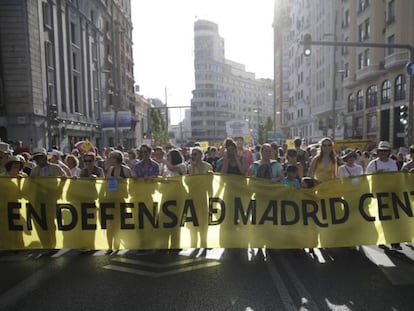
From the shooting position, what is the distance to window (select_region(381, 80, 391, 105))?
1292 inches

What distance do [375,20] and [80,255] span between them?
34761 millimetres

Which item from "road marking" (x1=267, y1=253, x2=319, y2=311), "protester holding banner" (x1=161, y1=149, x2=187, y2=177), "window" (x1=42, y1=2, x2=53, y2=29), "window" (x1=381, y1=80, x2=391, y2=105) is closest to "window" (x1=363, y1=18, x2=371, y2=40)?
"window" (x1=381, y1=80, x2=391, y2=105)

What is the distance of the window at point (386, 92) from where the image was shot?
3281cm

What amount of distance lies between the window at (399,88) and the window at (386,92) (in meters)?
1.44

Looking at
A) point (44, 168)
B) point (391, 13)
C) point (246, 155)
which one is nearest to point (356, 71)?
point (391, 13)

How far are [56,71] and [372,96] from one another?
A: 1111 inches

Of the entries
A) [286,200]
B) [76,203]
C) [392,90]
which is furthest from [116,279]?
[392,90]

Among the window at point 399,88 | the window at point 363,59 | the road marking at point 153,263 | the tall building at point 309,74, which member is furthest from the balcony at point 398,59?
the road marking at point 153,263

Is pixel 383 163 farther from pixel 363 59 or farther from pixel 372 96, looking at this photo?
pixel 363 59

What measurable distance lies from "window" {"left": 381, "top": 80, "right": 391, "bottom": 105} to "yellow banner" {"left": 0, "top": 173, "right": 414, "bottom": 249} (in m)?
30.3

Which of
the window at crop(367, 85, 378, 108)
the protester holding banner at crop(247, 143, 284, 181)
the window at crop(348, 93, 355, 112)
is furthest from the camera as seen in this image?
the window at crop(348, 93, 355, 112)

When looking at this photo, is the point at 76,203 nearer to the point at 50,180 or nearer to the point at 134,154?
the point at 50,180

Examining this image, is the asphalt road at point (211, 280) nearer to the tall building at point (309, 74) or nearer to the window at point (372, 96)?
the tall building at point (309, 74)

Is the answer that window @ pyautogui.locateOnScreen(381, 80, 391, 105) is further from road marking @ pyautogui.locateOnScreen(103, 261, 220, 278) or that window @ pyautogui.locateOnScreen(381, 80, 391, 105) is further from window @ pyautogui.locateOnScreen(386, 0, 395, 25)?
road marking @ pyautogui.locateOnScreen(103, 261, 220, 278)
